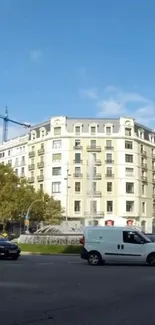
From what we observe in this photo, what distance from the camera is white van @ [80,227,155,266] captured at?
23.0m

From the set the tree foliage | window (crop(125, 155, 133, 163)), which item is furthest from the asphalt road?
window (crop(125, 155, 133, 163))

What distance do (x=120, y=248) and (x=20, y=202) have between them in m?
40.7

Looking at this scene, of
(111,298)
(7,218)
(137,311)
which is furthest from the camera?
(7,218)

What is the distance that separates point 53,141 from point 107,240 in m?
60.9

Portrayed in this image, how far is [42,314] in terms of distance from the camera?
30.0 feet

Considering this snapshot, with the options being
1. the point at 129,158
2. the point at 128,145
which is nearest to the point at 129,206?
the point at 129,158

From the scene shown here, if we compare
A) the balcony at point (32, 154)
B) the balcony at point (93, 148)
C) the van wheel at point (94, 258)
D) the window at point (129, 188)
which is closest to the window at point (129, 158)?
the window at point (129, 188)

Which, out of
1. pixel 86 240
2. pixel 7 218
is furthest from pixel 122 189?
pixel 86 240

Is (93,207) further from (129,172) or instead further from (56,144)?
(56,144)

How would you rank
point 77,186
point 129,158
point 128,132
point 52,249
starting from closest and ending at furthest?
1. point 52,249
2. point 77,186
3. point 129,158
4. point 128,132

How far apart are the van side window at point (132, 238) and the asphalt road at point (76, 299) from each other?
18.3ft

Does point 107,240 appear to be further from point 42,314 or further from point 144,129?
point 144,129

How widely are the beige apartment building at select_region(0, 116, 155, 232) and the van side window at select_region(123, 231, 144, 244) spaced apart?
178 ft

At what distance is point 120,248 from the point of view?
2308 cm
